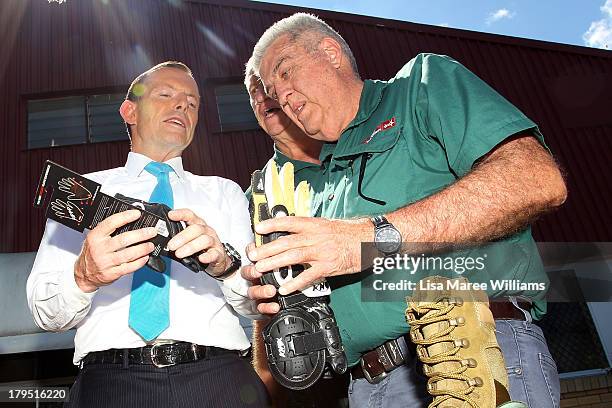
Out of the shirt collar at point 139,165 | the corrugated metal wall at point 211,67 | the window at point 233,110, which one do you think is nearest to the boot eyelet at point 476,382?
the shirt collar at point 139,165

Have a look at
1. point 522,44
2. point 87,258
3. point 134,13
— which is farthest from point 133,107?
point 522,44

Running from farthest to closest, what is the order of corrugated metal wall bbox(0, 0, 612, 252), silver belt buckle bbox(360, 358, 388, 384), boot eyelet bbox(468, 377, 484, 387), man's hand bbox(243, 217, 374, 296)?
corrugated metal wall bbox(0, 0, 612, 252)
silver belt buckle bbox(360, 358, 388, 384)
man's hand bbox(243, 217, 374, 296)
boot eyelet bbox(468, 377, 484, 387)

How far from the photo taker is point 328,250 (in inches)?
59.1

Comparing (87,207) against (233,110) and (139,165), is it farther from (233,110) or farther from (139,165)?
(233,110)

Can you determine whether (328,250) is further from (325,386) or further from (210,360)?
(325,386)

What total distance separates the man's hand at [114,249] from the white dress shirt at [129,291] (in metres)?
0.21

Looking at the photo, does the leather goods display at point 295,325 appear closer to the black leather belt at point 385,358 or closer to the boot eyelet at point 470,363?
the black leather belt at point 385,358

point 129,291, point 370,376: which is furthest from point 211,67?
point 370,376

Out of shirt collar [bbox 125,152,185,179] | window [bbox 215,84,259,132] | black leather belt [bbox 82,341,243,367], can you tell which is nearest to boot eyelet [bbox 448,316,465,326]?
black leather belt [bbox 82,341,243,367]

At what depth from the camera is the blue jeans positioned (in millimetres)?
1686

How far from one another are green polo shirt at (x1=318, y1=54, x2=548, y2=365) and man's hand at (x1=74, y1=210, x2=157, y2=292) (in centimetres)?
82

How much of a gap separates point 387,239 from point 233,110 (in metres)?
9.71

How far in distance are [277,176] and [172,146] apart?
117 cm

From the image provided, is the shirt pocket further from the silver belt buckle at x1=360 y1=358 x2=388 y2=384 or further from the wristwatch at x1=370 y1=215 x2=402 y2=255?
the silver belt buckle at x1=360 y1=358 x2=388 y2=384
